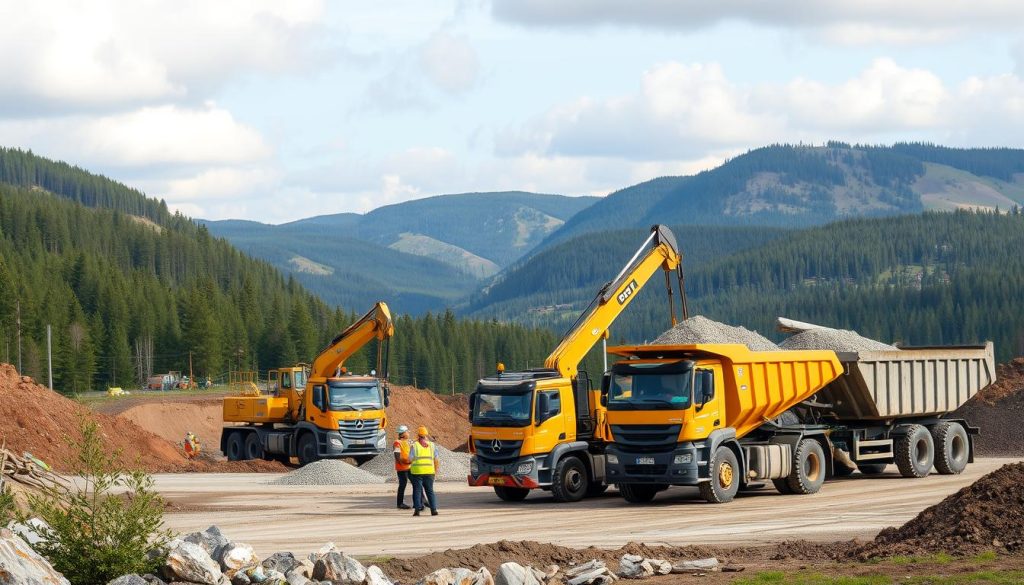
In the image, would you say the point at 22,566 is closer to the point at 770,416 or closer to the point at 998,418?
the point at 770,416

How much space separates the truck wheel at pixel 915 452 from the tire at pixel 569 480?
334 inches

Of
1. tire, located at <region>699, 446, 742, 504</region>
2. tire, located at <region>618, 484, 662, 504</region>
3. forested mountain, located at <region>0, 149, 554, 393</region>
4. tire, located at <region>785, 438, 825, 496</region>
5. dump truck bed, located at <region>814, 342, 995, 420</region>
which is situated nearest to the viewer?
tire, located at <region>699, 446, 742, 504</region>

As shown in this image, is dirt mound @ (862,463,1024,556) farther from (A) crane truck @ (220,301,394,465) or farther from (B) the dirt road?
(A) crane truck @ (220,301,394,465)

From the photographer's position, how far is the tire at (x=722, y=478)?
2820 cm

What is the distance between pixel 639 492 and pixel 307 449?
18730mm

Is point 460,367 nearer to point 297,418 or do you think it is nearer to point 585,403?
point 297,418

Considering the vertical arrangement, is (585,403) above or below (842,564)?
above

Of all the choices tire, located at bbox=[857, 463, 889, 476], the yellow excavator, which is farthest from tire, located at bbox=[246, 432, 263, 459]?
tire, located at bbox=[857, 463, 889, 476]

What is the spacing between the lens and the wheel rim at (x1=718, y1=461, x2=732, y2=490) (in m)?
28.4

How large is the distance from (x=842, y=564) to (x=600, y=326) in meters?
15.2

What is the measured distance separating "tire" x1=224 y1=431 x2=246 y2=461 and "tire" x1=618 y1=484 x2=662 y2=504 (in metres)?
24.0

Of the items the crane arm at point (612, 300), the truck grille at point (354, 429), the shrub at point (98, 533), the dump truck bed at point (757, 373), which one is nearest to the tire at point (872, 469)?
the dump truck bed at point (757, 373)

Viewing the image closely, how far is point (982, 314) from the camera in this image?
167 meters

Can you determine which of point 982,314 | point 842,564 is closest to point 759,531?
point 842,564
